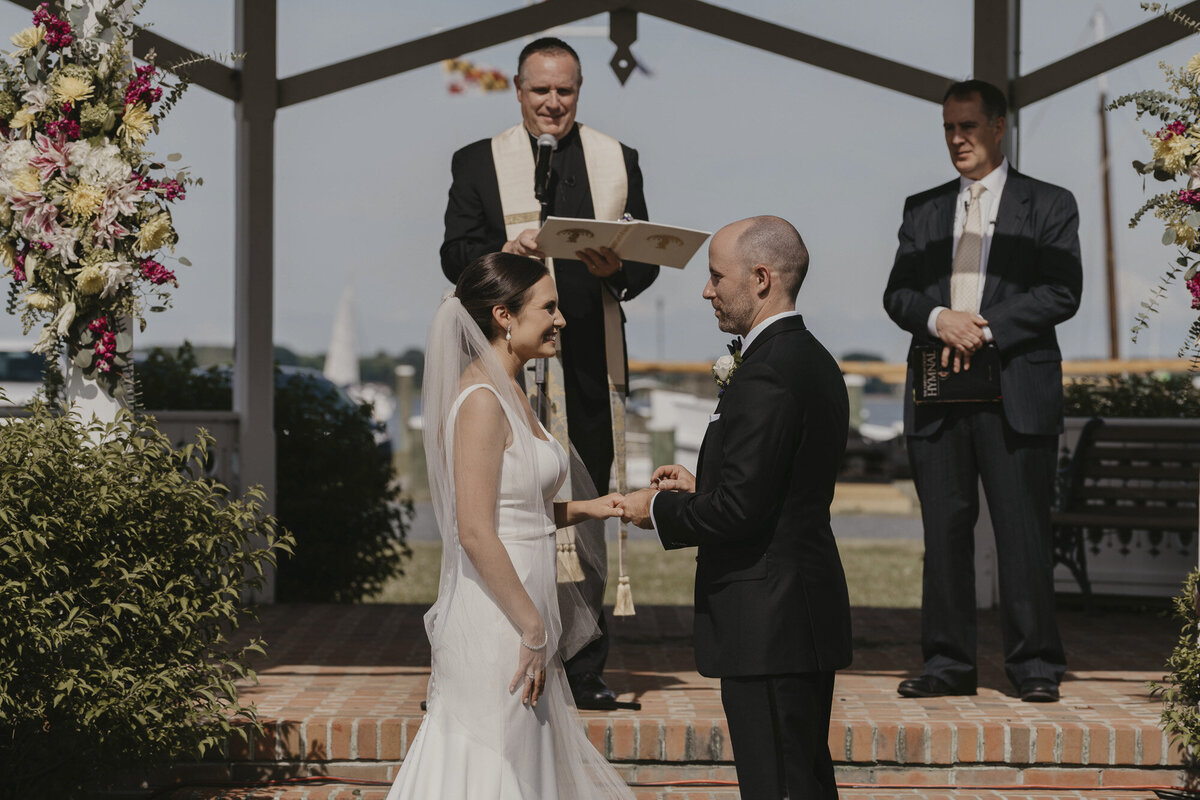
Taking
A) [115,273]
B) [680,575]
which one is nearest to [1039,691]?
[115,273]

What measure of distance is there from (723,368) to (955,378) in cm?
Result: 138

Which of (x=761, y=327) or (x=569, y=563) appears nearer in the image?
(x=761, y=327)

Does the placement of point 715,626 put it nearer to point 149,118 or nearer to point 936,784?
point 936,784

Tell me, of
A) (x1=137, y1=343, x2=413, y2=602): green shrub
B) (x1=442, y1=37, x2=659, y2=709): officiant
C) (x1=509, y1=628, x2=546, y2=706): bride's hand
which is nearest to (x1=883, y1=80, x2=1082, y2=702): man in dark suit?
(x1=442, y1=37, x2=659, y2=709): officiant

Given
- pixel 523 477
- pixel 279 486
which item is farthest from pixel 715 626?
pixel 279 486

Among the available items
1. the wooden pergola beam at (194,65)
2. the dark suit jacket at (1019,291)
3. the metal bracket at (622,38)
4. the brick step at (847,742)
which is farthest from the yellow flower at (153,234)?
the metal bracket at (622,38)

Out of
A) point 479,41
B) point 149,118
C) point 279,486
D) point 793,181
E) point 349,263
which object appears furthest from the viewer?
point 793,181

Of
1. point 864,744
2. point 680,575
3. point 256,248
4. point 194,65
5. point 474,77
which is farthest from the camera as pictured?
point 474,77

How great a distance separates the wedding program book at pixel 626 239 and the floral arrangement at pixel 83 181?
121cm

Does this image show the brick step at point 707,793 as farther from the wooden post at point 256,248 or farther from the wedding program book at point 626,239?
the wooden post at point 256,248

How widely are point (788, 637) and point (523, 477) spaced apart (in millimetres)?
800

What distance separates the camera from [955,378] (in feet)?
17.2

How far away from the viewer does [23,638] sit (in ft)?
13.3

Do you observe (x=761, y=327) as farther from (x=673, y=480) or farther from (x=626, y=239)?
(x=626, y=239)
